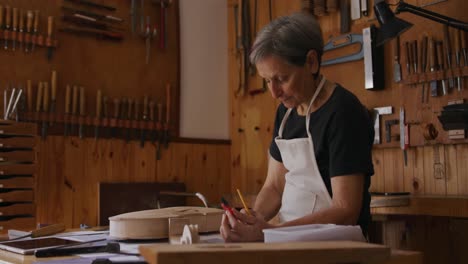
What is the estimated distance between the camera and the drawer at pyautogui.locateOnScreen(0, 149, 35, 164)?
3305 millimetres

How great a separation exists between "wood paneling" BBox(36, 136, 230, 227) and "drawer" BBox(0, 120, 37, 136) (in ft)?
1.46

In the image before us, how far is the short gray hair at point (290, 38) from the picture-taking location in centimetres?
194

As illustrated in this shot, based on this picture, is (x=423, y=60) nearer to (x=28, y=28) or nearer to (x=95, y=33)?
(x=95, y=33)

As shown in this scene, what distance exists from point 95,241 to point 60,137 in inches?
93.4

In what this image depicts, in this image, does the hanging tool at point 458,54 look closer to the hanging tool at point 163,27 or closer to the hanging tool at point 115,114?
the hanging tool at point 163,27

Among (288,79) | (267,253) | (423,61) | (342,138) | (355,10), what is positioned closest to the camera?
(267,253)

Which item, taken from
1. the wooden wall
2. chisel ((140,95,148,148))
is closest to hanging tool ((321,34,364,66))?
the wooden wall

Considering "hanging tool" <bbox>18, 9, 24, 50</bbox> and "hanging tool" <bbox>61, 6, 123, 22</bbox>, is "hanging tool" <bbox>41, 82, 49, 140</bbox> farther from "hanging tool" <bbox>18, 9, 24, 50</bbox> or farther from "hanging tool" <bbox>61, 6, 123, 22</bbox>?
"hanging tool" <bbox>61, 6, 123, 22</bbox>

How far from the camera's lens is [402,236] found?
3281 millimetres

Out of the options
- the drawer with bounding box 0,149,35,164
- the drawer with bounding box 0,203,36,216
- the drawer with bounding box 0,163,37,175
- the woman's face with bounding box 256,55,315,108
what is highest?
the woman's face with bounding box 256,55,315,108

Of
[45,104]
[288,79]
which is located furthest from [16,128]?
[288,79]

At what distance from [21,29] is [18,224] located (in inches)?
52.7

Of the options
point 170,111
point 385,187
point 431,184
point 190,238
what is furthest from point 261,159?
point 190,238

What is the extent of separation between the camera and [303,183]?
2059 mm
